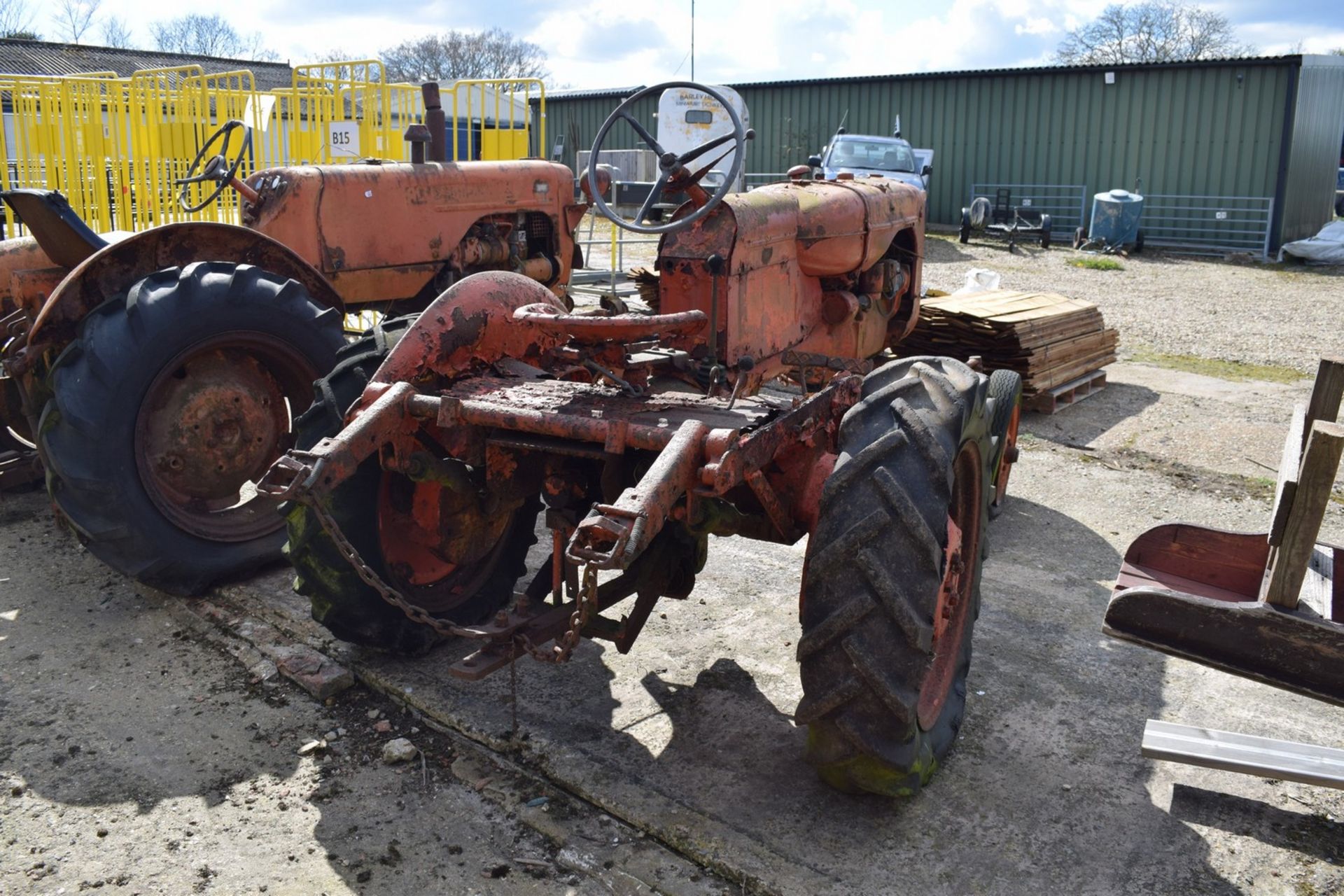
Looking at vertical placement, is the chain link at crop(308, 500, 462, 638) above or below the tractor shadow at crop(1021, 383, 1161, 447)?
above

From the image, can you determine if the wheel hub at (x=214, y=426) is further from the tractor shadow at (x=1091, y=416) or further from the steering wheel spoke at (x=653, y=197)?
the tractor shadow at (x=1091, y=416)

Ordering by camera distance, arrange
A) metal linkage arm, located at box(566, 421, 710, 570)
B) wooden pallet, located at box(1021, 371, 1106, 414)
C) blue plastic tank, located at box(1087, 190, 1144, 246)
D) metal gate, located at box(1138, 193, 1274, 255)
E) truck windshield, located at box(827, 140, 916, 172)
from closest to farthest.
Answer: metal linkage arm, located at box(566, 421, 710, 570)
wooden pallet, located at box(1021, 371, 1106, 414)
truck windshield, located at box(827, 140, 916, 172)
blue plastic tank, located at box(1087, 190, 1144, 246)
metal gate, located at box(1138, 193, 1274, 255)

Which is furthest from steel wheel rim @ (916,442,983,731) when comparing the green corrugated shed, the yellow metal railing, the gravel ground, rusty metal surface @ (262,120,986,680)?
the green corrugated shed

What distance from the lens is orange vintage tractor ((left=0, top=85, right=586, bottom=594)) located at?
4.73m

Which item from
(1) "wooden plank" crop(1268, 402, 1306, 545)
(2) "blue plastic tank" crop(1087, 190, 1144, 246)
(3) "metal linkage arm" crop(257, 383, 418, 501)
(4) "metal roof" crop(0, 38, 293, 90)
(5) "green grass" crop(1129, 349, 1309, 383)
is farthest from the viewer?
(4) "metal roof" crop(0, 38, 293, 90)

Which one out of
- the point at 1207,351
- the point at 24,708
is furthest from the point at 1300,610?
the point at 1207,351

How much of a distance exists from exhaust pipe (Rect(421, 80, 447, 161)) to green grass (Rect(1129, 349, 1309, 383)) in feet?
23.4

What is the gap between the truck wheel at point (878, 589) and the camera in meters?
3.22

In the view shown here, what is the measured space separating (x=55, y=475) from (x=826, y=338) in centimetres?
410

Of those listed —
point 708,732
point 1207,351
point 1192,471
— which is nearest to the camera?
point 708,732

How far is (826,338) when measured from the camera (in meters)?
6.69

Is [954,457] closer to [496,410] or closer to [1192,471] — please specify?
[496,410]

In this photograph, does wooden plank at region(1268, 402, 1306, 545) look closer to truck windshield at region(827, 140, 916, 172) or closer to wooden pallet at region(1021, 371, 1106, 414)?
wooden pallet at region(1021, 371, 1106, 414)

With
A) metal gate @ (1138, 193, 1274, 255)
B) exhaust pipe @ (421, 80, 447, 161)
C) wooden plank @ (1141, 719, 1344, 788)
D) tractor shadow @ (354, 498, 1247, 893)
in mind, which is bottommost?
tractor shadow @ (354, 498, 1247, 893)
